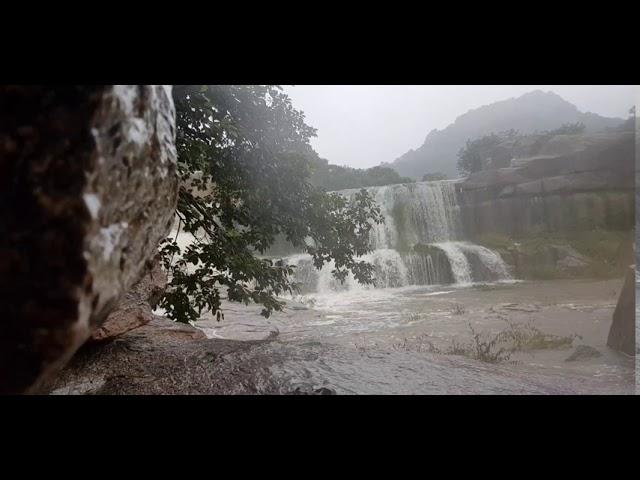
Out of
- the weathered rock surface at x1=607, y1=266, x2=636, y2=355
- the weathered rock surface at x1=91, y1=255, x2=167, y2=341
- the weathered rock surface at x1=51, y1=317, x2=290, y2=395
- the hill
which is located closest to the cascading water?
the weathered rock surface at x1=607, y1=266, x2=636, y2=355

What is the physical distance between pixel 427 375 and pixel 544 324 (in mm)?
5760

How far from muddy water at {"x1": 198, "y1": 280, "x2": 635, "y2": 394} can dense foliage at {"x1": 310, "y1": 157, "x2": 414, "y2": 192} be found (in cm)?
1231

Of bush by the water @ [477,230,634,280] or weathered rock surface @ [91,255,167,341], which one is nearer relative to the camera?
weathered rock surface @ [91,255,167,341]

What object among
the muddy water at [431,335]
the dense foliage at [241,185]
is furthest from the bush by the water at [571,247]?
the dense foliage at [241,185]

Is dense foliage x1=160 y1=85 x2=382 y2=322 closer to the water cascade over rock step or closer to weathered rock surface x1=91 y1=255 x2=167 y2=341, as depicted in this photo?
weathered rock surface x1=91 y1=255 x2=167 y2=341

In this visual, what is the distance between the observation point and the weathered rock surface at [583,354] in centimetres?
462

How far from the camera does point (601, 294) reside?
986 cm

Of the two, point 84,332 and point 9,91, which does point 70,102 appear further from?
point 84,332

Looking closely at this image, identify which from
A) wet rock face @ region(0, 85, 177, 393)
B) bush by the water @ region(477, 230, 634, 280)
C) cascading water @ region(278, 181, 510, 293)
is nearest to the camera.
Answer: wet rock face @ region(0, 85, 177, 393)

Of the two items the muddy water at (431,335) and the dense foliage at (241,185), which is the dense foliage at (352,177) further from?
the dense foliage at (241,185)

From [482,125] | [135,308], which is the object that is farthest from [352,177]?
[482,125]

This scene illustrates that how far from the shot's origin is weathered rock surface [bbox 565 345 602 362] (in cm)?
462

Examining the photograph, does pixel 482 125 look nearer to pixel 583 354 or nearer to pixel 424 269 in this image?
pixel 424 269
